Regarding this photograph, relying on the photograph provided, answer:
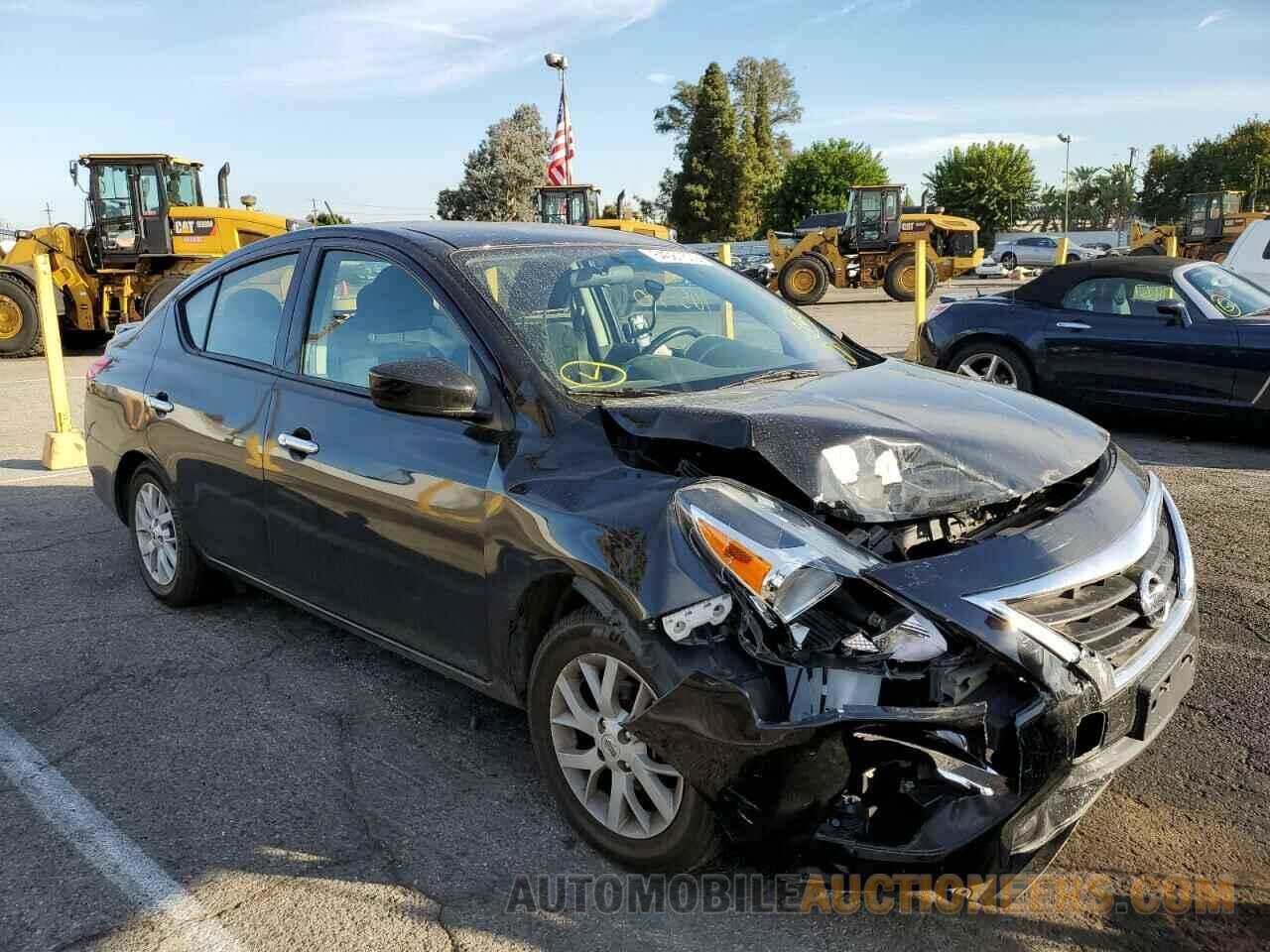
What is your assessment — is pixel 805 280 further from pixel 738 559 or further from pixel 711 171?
pixel 711 171

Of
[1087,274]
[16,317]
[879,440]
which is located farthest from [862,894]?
[16,317]

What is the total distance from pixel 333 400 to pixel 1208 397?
6.54 meters

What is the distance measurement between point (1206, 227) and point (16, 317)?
1125 inches

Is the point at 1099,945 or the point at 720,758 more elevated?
the point at 720,758

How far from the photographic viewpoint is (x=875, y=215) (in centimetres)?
2531

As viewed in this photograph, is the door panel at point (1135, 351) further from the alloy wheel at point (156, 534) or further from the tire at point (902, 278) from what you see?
the tire at point (902, 278)

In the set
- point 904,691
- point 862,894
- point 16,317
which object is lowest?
point 862,894

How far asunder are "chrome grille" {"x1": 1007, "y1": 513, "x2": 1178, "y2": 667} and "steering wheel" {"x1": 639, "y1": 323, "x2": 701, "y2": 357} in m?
1.61

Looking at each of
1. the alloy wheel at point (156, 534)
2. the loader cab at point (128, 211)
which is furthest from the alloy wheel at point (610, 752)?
the loader cab at point (128, 211)

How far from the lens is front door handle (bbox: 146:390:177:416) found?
445 centimetres

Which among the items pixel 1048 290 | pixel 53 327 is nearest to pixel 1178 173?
pixel 1048 290

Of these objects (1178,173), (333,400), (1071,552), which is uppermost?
(1178,173)

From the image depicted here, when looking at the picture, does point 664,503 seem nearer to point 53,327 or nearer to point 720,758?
point 720,758

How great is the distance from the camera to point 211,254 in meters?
17.0
